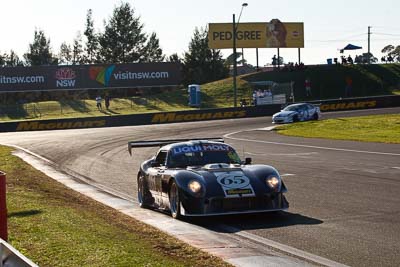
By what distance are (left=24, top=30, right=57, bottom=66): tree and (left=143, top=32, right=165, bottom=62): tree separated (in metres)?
21.3

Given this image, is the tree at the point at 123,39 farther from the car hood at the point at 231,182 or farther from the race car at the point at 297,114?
the car hood at the point at 231,182

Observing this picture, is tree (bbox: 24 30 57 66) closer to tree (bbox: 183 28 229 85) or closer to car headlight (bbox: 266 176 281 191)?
tree (bbox: 183 28 229 85)

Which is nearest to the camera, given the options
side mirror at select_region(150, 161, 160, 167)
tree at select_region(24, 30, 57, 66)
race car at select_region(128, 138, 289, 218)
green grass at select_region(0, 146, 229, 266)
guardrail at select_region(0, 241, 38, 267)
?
guardrail at select_region(0, 241, 38, 267)

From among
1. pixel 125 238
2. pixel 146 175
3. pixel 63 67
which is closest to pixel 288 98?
pixel 63 67

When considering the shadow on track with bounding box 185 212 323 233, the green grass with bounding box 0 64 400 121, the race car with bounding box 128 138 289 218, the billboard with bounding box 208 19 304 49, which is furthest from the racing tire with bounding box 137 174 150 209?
the billboard with bounding box 208 19 304 49

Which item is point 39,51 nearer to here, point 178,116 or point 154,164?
point 178,116

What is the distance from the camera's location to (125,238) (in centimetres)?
934

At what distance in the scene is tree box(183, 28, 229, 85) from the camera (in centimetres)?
10575

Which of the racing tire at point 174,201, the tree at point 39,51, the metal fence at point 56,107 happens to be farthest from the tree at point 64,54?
the racing tire at point 174,201

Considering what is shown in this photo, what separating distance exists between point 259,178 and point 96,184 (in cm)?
782

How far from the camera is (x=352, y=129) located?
3838cm

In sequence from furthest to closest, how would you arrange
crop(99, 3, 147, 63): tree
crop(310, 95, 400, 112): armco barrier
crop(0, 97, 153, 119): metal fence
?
crop(99, 3, 147, 63): tree
crop(0, 97, 153, 119): metal fence
crop(310, 95, 400, 112): armco barrier

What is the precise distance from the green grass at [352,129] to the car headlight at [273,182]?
63.4 feet

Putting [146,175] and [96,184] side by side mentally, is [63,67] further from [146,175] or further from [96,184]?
[146,175]
